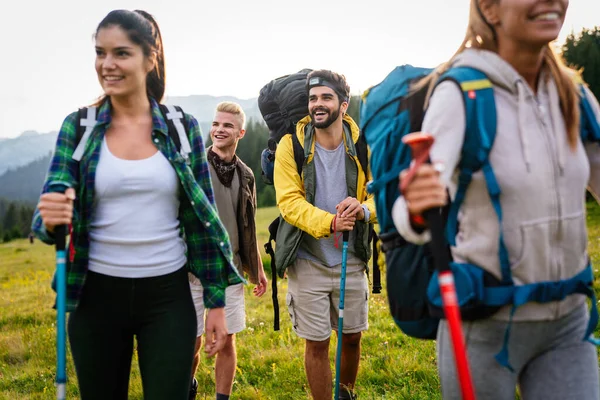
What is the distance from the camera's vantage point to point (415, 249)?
8.36ft

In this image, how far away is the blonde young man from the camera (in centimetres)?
586

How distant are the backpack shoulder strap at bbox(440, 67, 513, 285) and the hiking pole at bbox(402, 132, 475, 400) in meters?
0.19

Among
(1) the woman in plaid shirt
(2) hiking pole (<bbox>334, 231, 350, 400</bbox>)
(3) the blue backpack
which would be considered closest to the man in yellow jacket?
(2) hiking pole (<bbox>334, 231, 350, 400</bbox>)

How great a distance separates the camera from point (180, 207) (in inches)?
131

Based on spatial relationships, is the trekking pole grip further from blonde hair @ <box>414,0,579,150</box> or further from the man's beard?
the man's beard

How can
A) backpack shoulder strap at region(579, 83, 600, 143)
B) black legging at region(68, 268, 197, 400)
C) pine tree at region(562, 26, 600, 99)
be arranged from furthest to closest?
pine tree at region(562, 26, 600, 99) → black legging at region(68, 268, 197, 400) → backpack shoulder strap at region(579, 83, 600, 143)

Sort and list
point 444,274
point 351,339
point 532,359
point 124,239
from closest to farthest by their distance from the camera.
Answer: point 444,274 → point 532,359 → point 124,239 → point 351,339

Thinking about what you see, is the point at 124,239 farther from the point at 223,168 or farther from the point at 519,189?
the point at 223,168

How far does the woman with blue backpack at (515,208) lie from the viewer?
2.17 metres

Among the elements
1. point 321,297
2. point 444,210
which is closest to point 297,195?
point 321,297

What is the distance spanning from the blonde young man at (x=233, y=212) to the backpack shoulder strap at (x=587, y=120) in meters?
3.91

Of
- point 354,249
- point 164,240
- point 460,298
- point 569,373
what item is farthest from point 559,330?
point 354,249

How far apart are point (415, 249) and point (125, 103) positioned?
186cm

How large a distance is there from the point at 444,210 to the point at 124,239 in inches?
65.7
